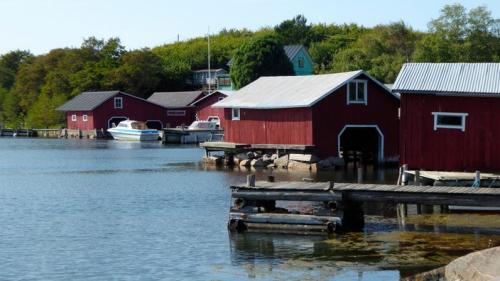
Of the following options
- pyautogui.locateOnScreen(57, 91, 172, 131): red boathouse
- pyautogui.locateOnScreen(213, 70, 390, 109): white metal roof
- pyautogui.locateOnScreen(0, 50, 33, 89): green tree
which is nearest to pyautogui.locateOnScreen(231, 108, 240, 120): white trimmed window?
pyautogui.locateOnScreen(213, 70, 390, 109): white metal roof

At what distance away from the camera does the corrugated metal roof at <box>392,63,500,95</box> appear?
32.1m

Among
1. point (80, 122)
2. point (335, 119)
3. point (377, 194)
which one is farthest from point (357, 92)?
point (80, 122)

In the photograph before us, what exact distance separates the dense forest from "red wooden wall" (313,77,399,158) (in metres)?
29.4

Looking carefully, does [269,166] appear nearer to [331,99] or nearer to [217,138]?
[331,99]

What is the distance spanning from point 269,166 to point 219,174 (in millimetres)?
4074

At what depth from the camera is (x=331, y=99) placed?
47969mm

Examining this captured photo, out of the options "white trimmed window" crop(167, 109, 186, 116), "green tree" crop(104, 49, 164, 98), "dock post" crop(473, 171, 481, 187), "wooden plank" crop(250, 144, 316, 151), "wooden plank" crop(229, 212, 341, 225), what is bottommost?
"wooden plank" crop(229, 212, 341, 225)

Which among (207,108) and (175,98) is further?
(175,98)

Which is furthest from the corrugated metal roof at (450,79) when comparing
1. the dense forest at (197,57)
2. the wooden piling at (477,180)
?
the dense forest at (197,57)

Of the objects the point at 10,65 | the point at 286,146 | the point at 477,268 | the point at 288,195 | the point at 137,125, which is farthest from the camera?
the point at 10,65

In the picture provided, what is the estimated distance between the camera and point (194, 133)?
272 feet

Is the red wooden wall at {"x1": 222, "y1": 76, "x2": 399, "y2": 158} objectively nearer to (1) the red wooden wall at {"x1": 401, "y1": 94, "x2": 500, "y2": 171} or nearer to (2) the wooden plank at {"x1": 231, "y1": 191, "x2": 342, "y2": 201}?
(1) the red wooden wall at {"x1": 401, "y1": 94, "x2": 500, "y2": 171}

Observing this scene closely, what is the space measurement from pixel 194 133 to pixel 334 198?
193 feet

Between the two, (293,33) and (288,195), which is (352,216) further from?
(293,33)
